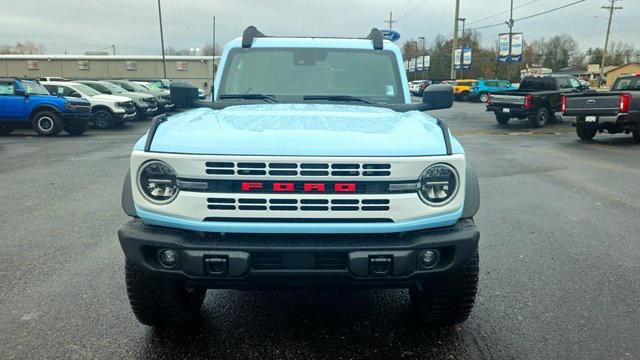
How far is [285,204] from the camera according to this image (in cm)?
270

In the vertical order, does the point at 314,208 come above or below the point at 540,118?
above

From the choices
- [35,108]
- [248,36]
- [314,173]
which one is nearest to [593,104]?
[248,36]

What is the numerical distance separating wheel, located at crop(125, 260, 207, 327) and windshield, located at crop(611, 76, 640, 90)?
1549 cm

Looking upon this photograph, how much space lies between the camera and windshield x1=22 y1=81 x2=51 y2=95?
16328 mm

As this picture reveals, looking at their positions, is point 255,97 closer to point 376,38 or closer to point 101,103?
point 376,38

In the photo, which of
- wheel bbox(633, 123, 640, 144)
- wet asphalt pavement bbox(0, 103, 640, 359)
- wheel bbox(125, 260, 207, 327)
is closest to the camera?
wheel bbox(125, 260, 207, 327)

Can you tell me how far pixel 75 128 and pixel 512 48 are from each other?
4162 cm

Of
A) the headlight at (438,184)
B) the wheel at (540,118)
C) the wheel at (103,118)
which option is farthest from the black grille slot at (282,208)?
the wheel at (540,118)

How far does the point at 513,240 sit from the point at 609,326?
80.8 inches

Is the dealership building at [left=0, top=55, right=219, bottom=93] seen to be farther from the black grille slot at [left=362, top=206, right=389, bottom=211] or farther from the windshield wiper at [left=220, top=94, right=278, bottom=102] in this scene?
the black grille slot at [left=362, top=206, right=389, bottom=211]

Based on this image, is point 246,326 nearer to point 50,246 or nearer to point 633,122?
point 50,246

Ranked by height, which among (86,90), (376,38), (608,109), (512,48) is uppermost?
(512,48)

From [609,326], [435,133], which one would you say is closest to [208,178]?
[435,133]

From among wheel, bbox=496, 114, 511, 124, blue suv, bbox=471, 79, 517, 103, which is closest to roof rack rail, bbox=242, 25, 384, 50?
wheel, bbox=496, 114, 511, 124
